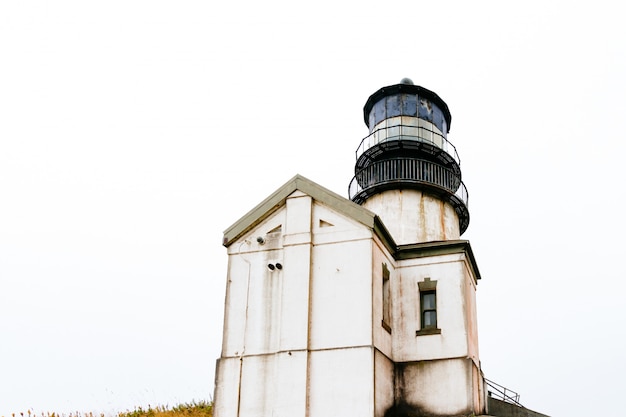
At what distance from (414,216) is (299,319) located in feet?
24.6

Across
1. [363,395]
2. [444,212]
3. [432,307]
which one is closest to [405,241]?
[444,212]

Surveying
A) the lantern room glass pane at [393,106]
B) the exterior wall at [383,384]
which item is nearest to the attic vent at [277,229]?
the exterior wall at [383,384]

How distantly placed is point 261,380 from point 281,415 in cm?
115

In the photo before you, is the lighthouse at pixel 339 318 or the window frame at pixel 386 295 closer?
the lighthouse at pixel 339 318

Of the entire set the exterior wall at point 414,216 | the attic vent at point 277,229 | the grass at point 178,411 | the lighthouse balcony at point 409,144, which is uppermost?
the lighthouse balcony at point 409,144

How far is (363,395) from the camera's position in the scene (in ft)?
58.8

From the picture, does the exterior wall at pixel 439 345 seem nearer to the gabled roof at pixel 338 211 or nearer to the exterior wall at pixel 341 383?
the gabled roof at pixel 338 211

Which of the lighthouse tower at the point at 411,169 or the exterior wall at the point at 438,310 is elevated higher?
the lighthouse tower at the point at 411,169

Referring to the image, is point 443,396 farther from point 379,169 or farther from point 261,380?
point 379,169

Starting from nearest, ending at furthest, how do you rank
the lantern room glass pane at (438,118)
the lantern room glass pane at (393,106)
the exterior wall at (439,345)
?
1. the exterior wall at (439,345)
2. the lantern room glass pane at (393,106)
3. the lantern room glass pane at (438,118)

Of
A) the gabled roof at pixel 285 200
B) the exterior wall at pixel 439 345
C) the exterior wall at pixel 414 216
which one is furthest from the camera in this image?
the exterior wall at pixel 414 216

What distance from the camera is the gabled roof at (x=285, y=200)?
64.7 feet

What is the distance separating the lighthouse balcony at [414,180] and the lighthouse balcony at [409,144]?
449 millimetres

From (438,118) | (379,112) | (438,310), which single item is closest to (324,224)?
(438,310)
